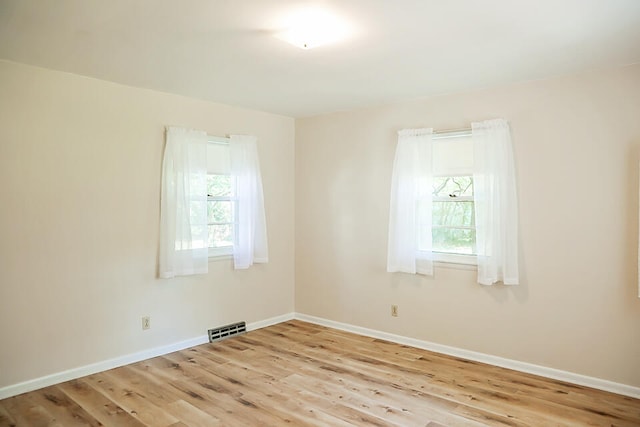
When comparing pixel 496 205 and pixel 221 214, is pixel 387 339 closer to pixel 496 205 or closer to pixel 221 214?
pixel 496 205

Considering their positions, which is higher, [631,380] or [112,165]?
[112,165]

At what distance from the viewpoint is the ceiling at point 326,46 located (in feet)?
7.72

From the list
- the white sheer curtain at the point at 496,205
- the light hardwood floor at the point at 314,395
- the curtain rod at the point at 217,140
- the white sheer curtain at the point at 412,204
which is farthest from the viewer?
the curtain rod at the point at 217,140

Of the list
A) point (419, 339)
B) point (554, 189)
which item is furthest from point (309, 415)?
point (554, 189)

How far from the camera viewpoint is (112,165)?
382cm

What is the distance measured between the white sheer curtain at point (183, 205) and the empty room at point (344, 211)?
0.02 metres

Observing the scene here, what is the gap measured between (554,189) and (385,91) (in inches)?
67.3

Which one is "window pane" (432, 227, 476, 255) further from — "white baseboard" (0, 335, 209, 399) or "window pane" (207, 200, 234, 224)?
"white baseboard" (0, 335, 209, 399)

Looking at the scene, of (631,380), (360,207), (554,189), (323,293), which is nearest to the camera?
(631,380)

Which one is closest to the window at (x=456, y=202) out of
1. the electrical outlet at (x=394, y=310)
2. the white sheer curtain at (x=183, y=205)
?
the electrical outlet at (x=394, y=310)

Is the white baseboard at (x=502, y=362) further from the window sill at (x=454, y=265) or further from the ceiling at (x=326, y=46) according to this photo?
the ceiling at (x=326, y=46)

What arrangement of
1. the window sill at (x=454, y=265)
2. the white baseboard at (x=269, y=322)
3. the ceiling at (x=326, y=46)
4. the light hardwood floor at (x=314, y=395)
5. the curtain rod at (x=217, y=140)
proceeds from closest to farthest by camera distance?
1. the ceiling at (x=326, y=46)
2. the light hardwood floor at (x=314, y=395)
3. the window sill at (x=454, y=265)
4. the curtain rod at (x=217, y=140)
5. the white baseboard at (x=269, y=322)

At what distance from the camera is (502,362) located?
12.6 ft

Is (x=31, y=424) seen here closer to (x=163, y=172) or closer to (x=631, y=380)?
(x=163, y=172)
